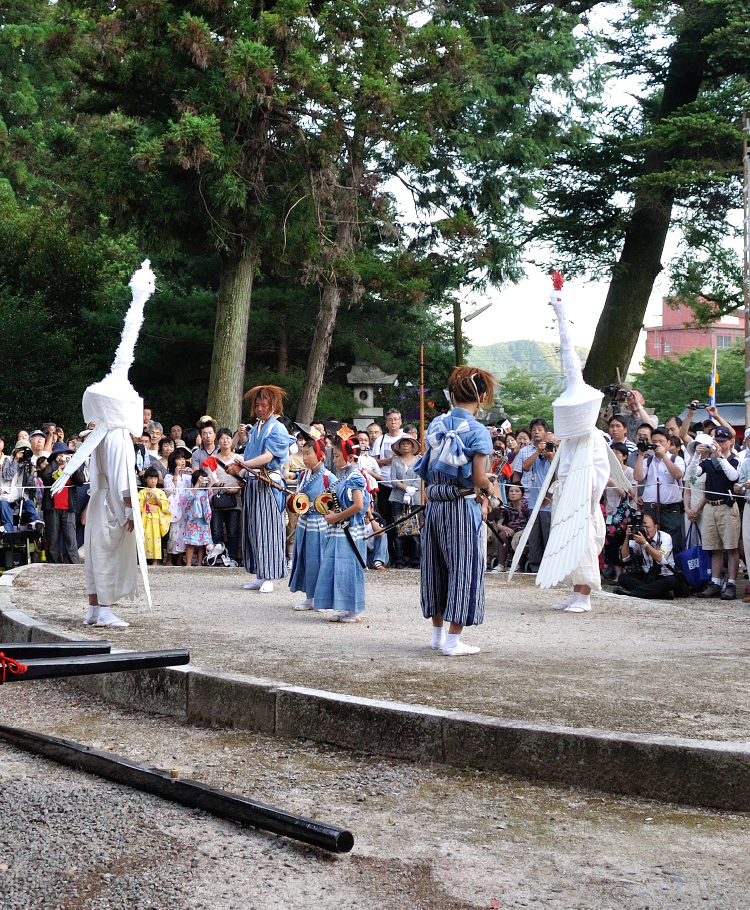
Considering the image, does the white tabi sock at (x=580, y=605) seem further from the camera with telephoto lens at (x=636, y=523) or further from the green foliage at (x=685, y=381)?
the green foliage at (x=685, y=381)

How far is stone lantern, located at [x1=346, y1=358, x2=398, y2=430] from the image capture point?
23844mm

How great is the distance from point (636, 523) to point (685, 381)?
31.6m

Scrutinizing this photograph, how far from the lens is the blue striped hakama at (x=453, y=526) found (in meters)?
7.05

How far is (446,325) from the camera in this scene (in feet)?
97.5

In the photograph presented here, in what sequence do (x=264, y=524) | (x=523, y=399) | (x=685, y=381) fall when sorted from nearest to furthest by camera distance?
(x=264, y=524), (x=685, y=381), (x=523, y=399)

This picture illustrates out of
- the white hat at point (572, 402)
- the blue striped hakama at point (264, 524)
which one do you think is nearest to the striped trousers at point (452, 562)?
the white hat at point (572, 402)

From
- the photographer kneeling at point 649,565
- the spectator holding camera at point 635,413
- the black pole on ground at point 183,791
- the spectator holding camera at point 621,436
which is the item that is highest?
the spectator holding camera at point 635,413

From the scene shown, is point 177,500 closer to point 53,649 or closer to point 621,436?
point 621,436

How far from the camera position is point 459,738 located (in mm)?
5195

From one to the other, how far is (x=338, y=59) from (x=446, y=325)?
40.4ft

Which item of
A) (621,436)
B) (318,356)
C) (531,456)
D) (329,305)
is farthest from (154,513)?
(329,305)

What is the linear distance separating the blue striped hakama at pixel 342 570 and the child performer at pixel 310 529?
0.94 ft

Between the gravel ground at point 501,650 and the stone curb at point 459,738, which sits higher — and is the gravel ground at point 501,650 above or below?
above

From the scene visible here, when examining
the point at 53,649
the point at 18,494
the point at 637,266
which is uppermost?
the point at 637,266
